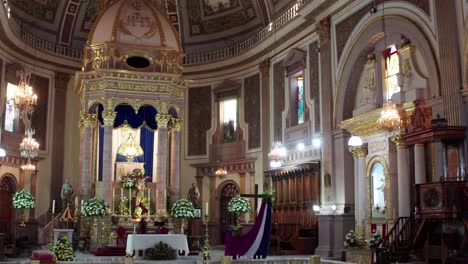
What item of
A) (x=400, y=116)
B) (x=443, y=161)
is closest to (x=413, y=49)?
(x=400, y=116)

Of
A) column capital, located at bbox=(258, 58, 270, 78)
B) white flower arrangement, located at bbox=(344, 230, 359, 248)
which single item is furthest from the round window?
white flower arrangement, located at bbox=(344, 230, 359, 248)

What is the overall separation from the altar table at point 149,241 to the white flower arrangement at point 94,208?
11.7 feet

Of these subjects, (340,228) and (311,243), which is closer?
(340,228)

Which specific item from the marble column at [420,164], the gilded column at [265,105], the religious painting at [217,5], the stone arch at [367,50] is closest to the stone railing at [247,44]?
the gilded column at [265,105]

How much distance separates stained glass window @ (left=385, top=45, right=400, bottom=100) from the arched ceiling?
8542mm

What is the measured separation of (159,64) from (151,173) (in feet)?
15.9

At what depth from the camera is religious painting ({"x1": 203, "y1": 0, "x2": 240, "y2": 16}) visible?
3030 centimetres

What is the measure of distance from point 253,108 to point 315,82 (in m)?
5.64

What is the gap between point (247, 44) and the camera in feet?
95.2

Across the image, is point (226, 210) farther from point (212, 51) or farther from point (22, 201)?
point (22, 201)

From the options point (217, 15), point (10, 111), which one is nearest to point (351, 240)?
point (217, 15)

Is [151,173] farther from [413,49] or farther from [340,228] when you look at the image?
[413,49]

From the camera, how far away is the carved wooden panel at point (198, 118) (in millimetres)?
30734

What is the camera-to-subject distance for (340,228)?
68.6 feet
